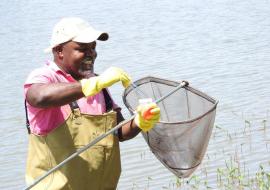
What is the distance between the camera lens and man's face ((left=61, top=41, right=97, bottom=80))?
341cm

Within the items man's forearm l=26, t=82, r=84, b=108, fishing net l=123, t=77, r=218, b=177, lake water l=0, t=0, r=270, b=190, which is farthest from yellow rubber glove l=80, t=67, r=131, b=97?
lake water l=0, t=0, r=270, b=190

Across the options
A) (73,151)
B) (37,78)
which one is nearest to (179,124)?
(73,151)

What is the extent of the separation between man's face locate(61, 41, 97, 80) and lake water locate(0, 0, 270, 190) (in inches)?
125

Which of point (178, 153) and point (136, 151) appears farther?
point (136, 151)

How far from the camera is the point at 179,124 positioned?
3762 mm

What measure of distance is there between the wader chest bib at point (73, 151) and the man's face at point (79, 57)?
0.66 feet

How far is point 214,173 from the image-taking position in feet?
21.7

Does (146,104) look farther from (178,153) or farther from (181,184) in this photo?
(181,184)

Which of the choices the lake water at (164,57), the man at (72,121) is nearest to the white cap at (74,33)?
the man at (72,121)

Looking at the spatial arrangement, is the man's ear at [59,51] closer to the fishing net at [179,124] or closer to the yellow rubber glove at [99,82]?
the yellow rubber glove at [99,82]

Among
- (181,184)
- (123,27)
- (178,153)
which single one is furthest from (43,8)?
(178,153)

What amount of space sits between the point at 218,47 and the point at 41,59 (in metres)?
3.27

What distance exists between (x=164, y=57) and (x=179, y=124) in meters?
8.22

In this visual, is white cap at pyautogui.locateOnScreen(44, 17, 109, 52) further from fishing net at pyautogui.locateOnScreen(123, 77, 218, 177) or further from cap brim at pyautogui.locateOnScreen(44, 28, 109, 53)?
fishing net at pyautogui.locateOnScreen(123, 77, 218, 177)
